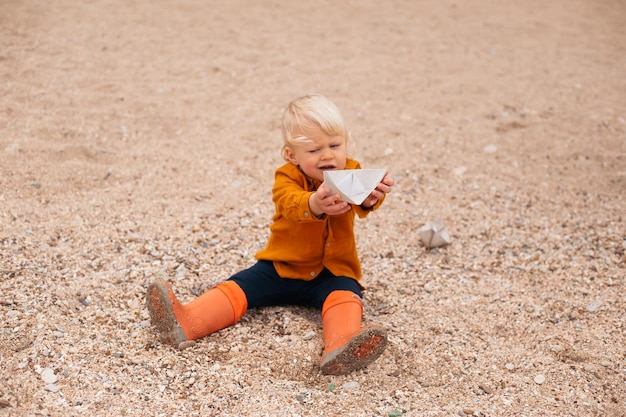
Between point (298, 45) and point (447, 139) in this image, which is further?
point (298, 45)

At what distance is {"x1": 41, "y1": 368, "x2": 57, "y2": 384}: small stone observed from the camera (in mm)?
2225

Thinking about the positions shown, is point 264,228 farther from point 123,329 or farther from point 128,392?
point 128,392

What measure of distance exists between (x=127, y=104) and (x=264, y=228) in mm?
1911

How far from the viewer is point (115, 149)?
420cm

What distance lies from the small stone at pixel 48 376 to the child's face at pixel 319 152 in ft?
4.06

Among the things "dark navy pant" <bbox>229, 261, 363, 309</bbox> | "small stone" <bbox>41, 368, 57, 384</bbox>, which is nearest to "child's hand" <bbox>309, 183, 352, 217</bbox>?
"dark navy pant" <bbox>229, 261, 363, 309</bbox>

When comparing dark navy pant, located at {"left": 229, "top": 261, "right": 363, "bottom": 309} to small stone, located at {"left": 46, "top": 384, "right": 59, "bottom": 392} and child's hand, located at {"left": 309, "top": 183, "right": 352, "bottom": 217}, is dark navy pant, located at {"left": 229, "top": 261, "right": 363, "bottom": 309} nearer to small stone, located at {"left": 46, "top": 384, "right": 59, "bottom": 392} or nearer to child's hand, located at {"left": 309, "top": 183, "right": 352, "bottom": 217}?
child's hand, located at {"left": 309, "top": 183, "right": 352, "bottom": 217}

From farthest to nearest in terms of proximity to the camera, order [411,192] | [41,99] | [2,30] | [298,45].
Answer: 1. [298,45]
2. [2,30]
3. [41,99]
4. [411,192]

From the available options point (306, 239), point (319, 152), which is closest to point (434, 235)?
point (306, 239)

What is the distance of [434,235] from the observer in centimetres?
345

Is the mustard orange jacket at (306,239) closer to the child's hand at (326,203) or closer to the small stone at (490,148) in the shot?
the child's hand at (326,203)

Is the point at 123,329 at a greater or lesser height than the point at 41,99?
lesser

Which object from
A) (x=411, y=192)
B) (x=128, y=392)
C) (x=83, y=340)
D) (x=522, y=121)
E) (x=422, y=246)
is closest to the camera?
(x=128, y=392)

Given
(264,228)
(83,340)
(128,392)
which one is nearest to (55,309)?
(83,340)
